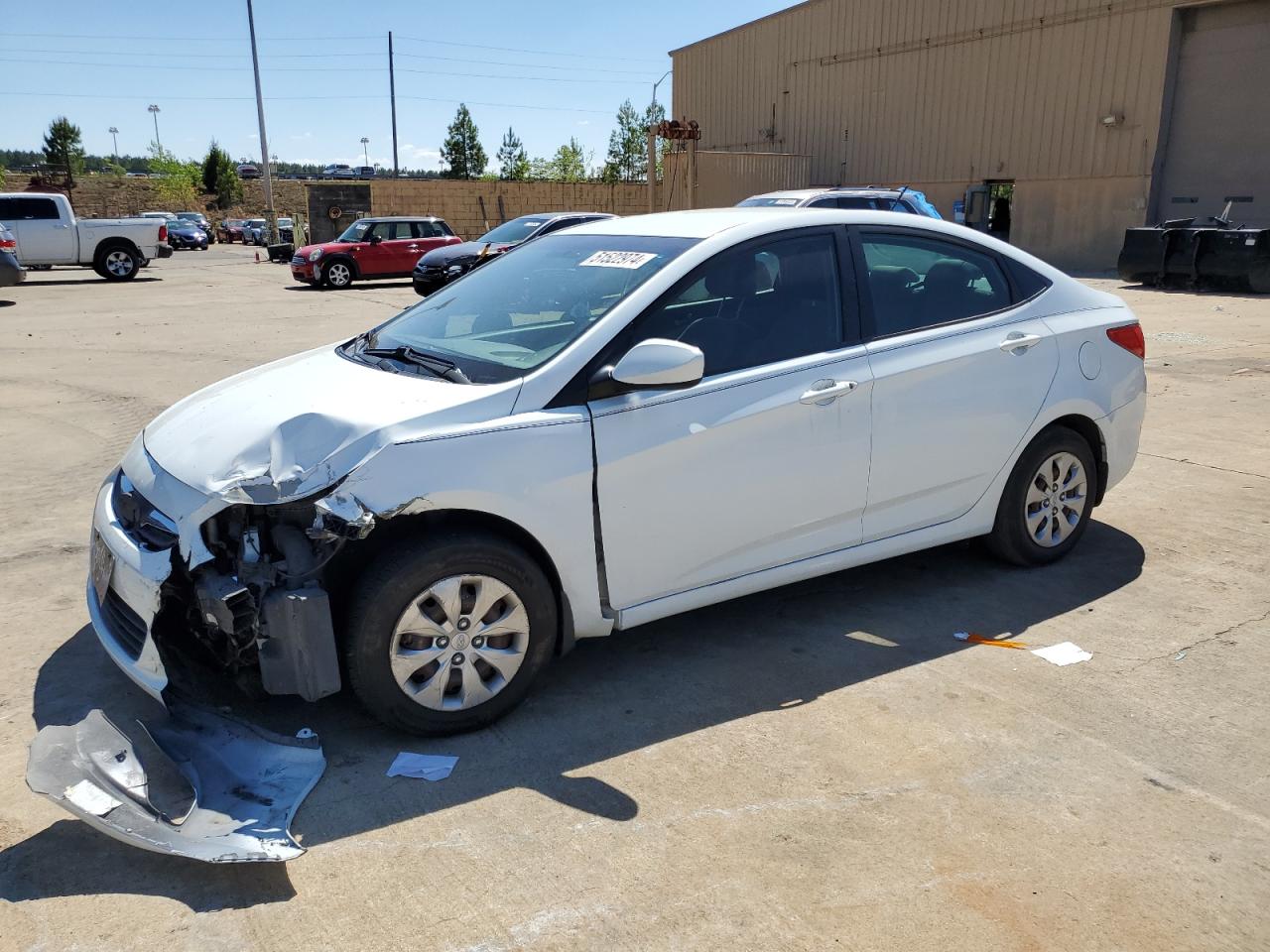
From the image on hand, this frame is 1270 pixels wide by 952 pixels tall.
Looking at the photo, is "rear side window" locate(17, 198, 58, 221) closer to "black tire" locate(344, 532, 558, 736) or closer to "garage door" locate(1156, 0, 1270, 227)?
"black tire" locate(344, 532, 558, 736)

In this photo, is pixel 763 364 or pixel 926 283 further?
pixel 926 283

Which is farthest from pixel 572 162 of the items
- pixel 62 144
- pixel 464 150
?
pixel 62 144

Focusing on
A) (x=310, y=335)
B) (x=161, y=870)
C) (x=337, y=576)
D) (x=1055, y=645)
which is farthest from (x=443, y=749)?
(x=310, y=335)

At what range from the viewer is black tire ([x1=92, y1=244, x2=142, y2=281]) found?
23.8 metres

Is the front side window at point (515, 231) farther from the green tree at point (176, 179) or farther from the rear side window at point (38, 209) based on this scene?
the green tree at point (176, 179)

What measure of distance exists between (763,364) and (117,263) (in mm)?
24437

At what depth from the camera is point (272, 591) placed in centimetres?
314

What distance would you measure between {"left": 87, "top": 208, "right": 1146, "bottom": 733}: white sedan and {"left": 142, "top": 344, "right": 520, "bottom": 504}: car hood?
1 cm

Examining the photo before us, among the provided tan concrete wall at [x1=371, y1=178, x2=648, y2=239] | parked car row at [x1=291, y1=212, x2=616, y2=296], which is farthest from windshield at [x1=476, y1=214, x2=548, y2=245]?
tan concrete wall at [x1=371, y1=178, x2=648, y2=239]

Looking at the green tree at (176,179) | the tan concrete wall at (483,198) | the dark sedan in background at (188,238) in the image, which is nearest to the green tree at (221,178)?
the green tree at (176,179)

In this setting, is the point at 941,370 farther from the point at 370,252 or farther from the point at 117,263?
the point at 117,263

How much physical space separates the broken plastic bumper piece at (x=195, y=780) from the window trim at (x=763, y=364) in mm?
1468

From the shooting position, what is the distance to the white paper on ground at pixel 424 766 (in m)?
3.22

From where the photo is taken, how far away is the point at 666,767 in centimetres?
326
